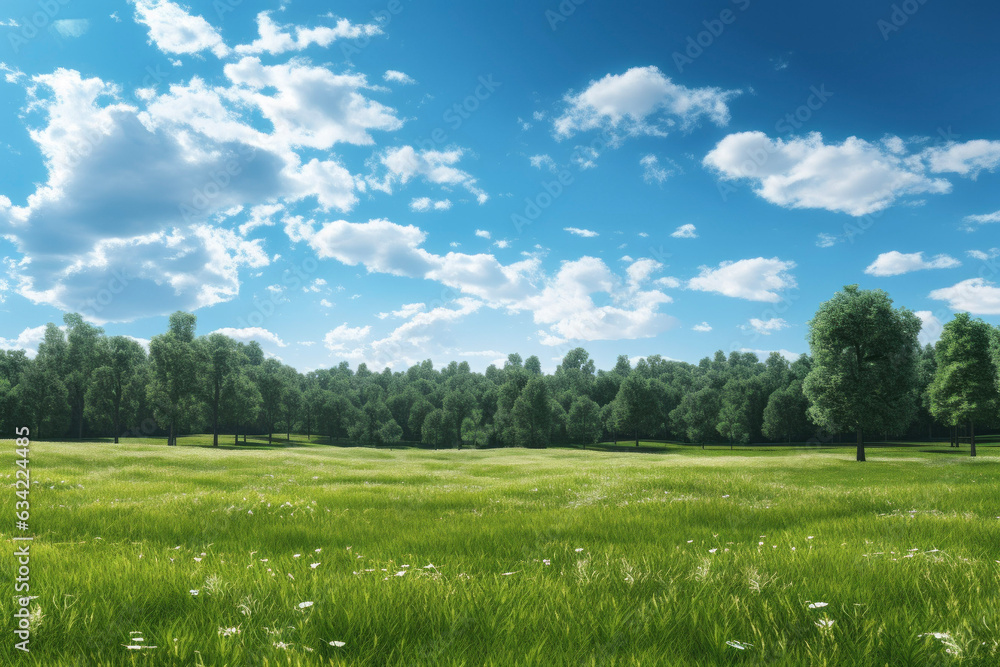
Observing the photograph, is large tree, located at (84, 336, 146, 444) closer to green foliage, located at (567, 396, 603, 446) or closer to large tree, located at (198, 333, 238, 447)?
large tree, located at (198, 333, 238, 447)

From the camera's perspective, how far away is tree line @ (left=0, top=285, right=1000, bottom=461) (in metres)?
42.8

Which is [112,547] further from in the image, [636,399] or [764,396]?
[764,396]

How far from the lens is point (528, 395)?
10356cm

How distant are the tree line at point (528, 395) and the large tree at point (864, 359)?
11 centimetres

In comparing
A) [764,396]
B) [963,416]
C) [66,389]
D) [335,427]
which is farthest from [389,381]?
[963,416]

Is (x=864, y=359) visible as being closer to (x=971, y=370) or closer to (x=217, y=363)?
(x=971, y=370)

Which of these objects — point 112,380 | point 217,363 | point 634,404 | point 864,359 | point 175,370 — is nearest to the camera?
point 864,359

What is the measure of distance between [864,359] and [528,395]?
6636cm

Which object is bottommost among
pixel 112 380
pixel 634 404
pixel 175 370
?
pixel 634 404

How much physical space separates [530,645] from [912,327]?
170 feet

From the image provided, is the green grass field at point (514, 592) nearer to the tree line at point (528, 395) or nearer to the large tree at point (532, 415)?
the tree line at point (528, 395)

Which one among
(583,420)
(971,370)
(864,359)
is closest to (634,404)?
(583,420)

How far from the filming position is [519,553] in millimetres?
6281

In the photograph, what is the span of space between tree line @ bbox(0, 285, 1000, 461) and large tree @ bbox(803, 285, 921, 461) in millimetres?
112
